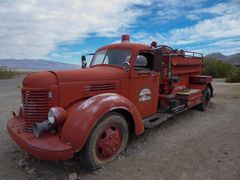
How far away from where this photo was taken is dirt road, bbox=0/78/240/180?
3219 mm

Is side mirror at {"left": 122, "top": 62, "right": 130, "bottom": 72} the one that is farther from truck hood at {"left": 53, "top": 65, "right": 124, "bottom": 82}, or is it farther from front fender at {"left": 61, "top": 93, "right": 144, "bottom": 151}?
front fender at {"left": 61, "top": 93, "right": 144, "bottom": 151}

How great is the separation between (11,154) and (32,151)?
1.28 metres

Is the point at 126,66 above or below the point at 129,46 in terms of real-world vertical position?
below

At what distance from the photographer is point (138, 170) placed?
10.9 feet

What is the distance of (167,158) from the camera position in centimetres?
371

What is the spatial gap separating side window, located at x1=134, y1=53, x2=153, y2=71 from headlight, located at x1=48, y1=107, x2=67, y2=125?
1894 mm

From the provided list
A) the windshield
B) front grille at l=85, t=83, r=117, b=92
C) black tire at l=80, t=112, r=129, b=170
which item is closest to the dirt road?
black tire at l=80, t=112, r=129, b=170

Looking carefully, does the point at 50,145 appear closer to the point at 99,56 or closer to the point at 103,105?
the point at 103,105

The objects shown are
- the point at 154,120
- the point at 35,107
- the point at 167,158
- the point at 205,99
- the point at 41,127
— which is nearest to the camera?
the point at 41,127

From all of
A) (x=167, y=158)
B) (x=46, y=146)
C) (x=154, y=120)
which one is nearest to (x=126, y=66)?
(x=154, y=120)

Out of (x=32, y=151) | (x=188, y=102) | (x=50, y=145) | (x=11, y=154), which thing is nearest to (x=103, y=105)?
(x=50, y=145)

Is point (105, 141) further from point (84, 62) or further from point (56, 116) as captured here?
point (84, 62)

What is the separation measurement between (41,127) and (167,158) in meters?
2.06

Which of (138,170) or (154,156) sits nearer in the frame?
(138,170)
